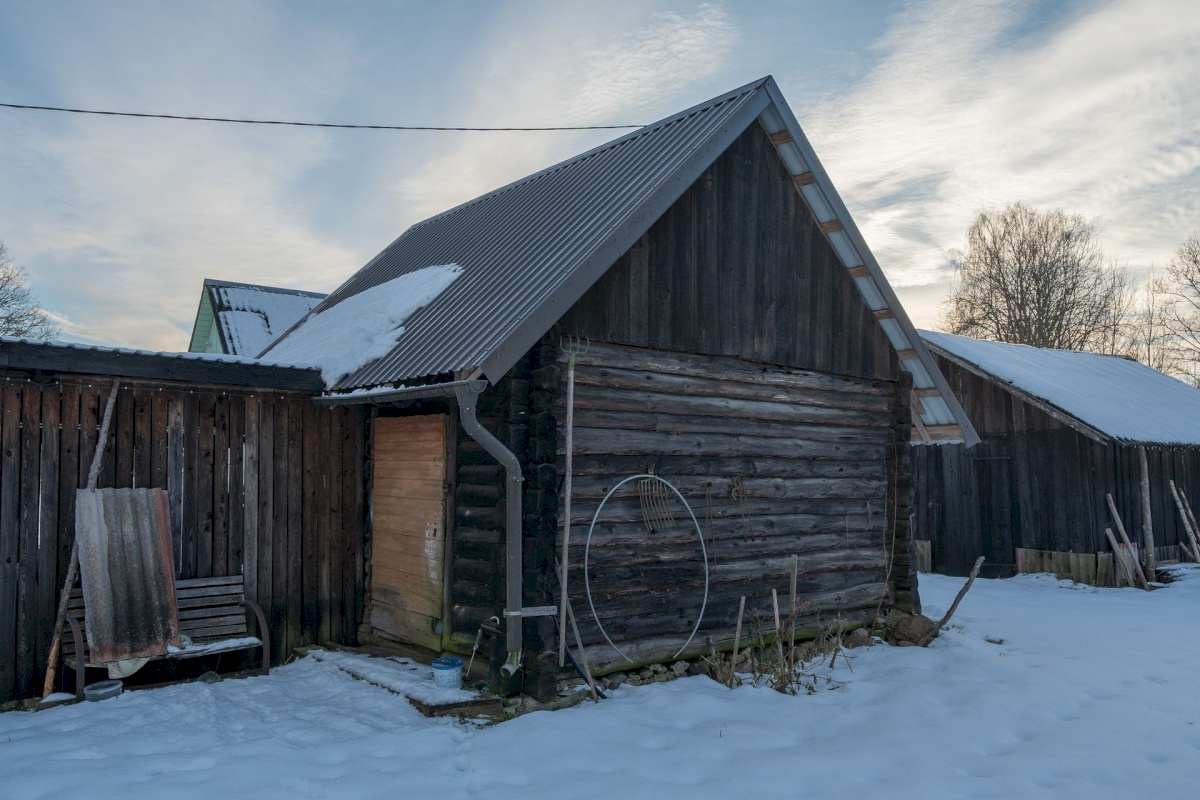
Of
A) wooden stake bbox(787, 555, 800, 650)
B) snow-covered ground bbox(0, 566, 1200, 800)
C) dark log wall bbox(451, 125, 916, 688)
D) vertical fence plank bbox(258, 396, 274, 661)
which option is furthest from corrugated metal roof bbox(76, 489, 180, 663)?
wooden stake bbox(787, 555, 800, 650)

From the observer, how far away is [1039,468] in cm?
1762

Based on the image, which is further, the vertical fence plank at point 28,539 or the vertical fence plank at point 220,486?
the vertical fence plank at point 220,486

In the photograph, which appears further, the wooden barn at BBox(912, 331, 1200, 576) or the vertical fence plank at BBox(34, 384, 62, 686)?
the wooden barn at BBox(912, 331, 1200, 576)

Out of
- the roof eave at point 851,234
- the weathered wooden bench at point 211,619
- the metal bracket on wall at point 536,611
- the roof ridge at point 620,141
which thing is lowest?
the weathered wooden bench at point 211,619

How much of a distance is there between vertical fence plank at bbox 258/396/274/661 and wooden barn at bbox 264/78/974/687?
84 cm

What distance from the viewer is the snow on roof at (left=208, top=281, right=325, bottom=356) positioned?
23156 millimetres

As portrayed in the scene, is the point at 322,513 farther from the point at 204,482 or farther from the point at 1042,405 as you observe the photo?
the point at 1042,405

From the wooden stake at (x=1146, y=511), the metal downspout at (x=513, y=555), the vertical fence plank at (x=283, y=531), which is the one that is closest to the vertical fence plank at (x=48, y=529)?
the vertical fence plank at (x=283, y=531)

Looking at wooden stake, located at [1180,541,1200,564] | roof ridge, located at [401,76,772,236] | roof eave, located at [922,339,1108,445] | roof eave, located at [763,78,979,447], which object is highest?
roof ridge, located at [401,76,772,236]

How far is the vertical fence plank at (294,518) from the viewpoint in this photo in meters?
9.51

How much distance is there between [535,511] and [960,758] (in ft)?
12.5

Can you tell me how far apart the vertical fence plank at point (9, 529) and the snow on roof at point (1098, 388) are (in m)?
16.0

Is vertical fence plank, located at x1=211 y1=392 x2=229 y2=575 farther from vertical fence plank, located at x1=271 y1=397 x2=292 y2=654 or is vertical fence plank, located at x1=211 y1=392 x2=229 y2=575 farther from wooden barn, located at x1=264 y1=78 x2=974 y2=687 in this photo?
wooden barn, located at x1=264 y1=78 x2=974 y2=687

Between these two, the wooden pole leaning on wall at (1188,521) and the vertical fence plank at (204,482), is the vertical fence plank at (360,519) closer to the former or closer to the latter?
the vertical fence plank at (204,482)
